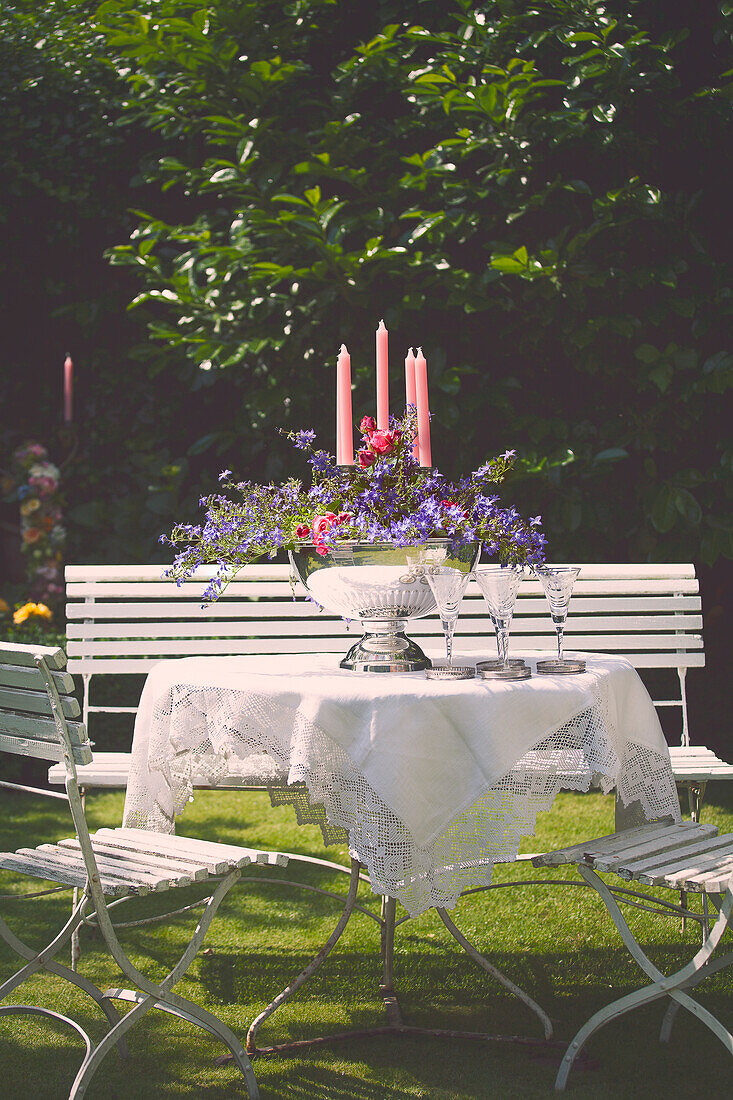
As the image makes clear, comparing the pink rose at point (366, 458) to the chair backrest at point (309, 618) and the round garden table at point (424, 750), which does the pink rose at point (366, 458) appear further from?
the chair backrest at point (309, 618)

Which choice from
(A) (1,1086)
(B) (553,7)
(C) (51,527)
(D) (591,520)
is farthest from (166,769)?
(C) (51,527)

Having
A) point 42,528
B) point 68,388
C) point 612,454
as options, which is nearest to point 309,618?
point 612,454

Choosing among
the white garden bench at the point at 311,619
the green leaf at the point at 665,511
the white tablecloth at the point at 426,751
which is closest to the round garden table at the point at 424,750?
the white tablecloth at the point at 426,751

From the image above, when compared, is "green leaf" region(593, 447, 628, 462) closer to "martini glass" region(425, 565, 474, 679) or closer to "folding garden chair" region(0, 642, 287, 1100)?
"martini glass" region(425, 565, 474, 679)

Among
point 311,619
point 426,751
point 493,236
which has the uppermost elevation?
point 493,236

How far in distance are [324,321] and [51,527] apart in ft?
8.66

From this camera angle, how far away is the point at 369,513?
2.46 metres

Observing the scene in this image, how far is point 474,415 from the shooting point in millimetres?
4816

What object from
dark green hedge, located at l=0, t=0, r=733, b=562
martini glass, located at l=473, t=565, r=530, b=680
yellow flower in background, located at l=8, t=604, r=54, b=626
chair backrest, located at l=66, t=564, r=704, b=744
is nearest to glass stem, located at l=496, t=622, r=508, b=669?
martini glass, located at l=473, t=565, r=530, b=680

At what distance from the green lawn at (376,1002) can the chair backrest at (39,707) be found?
0.74m

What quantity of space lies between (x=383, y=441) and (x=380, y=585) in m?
0.32

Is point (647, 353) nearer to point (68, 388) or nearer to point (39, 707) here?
point (39, 707)

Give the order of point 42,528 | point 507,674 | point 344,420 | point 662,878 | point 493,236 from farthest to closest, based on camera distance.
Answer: point 42,528 → point 493,236 → point 344,420 → point 507,674 → point 662,878

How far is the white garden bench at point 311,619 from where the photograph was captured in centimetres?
384
